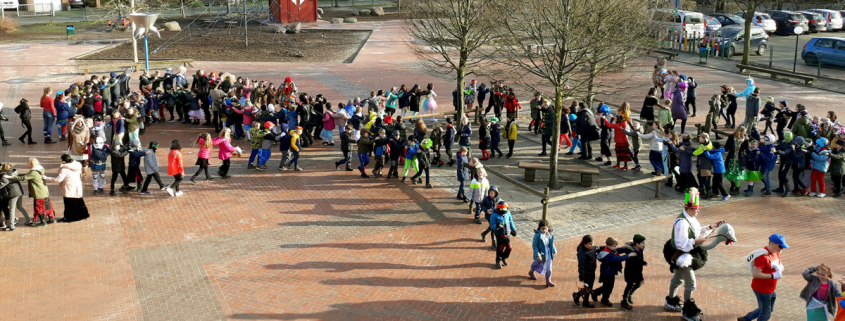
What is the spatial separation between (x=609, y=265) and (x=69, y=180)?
10.9m

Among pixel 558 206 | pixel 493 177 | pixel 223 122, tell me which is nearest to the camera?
pixel 558 206

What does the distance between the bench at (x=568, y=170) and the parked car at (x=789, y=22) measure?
110ft

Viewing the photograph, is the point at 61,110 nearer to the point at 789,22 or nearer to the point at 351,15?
the point at 789,22

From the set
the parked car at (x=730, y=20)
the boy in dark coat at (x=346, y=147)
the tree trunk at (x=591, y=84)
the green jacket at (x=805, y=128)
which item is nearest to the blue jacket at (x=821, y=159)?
the green jacket at (x=805, y=128)

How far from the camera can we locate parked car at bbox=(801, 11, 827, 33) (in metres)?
45.5

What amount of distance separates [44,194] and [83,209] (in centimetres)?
80

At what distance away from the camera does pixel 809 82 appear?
3062 centimetres

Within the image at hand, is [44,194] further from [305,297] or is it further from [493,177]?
[493,177]

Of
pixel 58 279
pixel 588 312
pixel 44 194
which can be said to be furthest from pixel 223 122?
pixel 588 312

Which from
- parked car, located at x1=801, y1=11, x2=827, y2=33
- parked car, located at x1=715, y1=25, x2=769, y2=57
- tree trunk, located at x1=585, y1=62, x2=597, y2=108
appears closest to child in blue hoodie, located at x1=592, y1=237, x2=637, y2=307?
tree trunk, located at x1=585, y1=62, x2=597, y2=108

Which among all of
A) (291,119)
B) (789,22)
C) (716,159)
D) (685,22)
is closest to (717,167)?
(716,159)

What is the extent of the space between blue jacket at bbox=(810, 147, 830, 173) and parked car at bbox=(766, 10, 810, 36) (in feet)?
106

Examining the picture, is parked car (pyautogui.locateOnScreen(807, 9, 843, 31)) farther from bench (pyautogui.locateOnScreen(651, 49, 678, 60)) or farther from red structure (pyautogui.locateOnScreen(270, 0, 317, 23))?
red structure (pyautogui.locateOnScreen(270, 0, 317, 23))

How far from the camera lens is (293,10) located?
5409 centimetres
